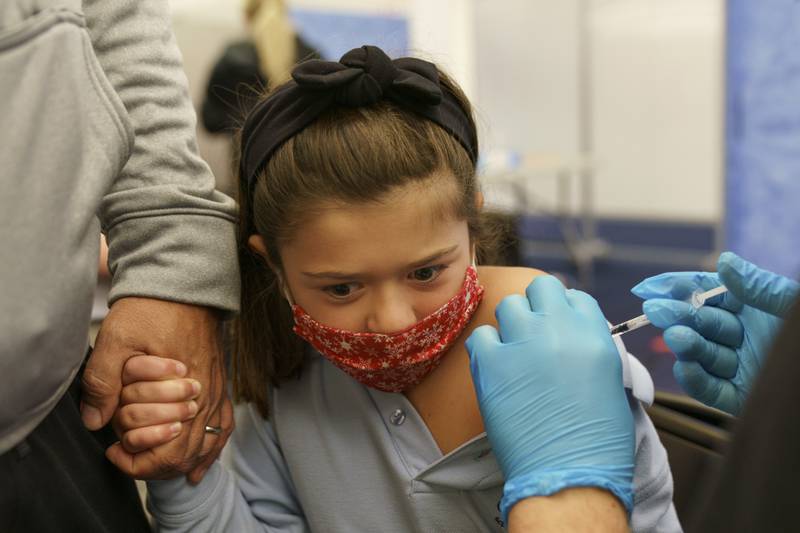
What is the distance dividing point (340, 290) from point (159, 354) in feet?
0.75

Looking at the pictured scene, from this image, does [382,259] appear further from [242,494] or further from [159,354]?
[242,494]

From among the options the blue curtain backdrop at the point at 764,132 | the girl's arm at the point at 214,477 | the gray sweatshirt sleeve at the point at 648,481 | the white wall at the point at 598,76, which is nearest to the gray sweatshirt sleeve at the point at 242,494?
the girl's arm at the point at 214,477

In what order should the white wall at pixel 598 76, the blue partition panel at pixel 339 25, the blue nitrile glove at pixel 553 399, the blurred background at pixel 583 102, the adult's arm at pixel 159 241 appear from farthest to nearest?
the blue partition panel at pixel 339 25, the white wall at pixel 598 76, the blurred background at pixel 583 102, the adult's arm at pixel 159 241, the blue nitrile glove at pixel 553 399

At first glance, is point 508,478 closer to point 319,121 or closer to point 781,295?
point 781,295

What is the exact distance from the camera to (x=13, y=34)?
61cm

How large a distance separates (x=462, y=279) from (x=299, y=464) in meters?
0.37

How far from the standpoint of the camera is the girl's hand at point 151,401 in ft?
2.70

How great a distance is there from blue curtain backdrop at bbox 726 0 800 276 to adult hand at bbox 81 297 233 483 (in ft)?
6.11

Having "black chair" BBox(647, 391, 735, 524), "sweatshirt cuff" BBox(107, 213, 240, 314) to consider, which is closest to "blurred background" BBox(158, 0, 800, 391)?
"black chair" BBox(647, 391, 735, 524)

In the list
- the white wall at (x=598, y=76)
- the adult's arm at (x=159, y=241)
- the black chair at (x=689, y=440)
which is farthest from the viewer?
the white wall at (x=598, y=76)

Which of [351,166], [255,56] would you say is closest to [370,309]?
[351,166]

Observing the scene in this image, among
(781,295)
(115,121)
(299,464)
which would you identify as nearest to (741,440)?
(781,295)

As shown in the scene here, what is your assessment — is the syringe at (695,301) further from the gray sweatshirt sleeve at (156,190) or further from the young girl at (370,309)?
the gray sweatshirt sleeve at (156,190)

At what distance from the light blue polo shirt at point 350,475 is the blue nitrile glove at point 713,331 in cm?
7
